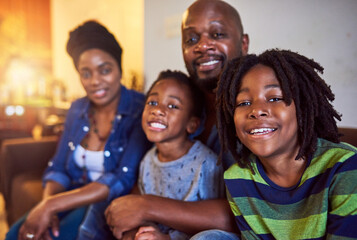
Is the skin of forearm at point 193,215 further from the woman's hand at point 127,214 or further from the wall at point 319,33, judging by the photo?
the wall at point 319,33

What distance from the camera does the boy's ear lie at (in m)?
1.32

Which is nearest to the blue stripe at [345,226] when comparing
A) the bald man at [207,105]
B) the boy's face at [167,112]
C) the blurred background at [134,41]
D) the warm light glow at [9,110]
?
the bald man at [207,105]

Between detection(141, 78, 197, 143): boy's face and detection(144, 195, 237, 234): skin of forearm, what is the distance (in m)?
0.32

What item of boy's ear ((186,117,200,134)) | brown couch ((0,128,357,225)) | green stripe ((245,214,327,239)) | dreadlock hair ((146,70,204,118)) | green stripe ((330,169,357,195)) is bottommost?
brown couch ((0,128,357,225))

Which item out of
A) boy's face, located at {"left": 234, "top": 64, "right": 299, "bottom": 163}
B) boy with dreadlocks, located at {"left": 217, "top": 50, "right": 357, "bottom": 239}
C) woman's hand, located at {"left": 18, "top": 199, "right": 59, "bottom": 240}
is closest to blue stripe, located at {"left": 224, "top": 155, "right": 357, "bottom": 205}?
boy with dreadlocks, located at {"left": 217, "top": 50, "right": 357, "bottom": 239}

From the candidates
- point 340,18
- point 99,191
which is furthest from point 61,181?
point 340,18

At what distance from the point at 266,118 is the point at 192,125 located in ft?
1.81

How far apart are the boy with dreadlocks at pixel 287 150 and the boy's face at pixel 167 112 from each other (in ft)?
1.18

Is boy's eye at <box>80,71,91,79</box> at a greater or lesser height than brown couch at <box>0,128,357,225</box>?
greater

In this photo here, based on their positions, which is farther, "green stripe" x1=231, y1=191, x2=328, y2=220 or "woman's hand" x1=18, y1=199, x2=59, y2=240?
"woman's hand" x1=18, y1=199, x2=59, y2=240

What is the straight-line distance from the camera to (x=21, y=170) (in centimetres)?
226

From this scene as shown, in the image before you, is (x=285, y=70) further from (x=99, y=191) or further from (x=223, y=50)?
(x=99, y=191)

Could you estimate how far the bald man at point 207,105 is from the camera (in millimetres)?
1003

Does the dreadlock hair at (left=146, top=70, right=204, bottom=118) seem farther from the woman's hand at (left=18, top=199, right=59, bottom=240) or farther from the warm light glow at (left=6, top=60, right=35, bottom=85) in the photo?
the warm light glow at (left=6, top=60, right=35, bottom=85)
